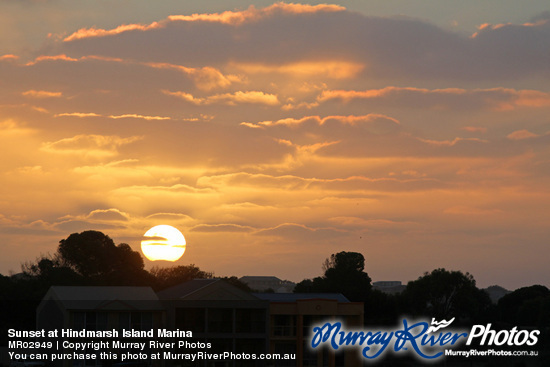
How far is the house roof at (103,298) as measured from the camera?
102 meters

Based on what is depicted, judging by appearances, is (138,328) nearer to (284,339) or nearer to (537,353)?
(284,339)

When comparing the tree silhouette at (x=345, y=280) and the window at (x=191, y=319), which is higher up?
the tree silhouette at (x=345, y=280)

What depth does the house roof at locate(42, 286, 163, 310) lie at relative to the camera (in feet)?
334

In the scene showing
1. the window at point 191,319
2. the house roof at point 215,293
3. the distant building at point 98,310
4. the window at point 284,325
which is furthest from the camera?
the window at point 284,325

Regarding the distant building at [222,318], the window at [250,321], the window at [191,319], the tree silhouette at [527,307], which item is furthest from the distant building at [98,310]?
the tree silhouette at [527,307]

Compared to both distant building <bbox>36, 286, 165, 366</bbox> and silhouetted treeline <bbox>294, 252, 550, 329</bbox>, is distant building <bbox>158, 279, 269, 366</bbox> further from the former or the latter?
silhouetted treeline <bbox>294, 252, 550, 329</bbox>

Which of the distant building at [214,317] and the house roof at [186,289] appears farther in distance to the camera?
the house roof at [186,289]

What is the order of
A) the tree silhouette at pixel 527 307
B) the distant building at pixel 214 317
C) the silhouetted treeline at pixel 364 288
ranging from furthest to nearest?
the silhouetted treeline at pixel 364 288, the tree silhouette at pixel 527 307, the distant building at pixel 214 317

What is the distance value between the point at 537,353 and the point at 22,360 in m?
69.9

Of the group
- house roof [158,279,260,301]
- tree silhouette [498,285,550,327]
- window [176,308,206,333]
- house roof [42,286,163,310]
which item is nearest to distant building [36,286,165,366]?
house roof [42,286,163,310]

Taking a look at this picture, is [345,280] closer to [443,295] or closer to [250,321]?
[443,295]

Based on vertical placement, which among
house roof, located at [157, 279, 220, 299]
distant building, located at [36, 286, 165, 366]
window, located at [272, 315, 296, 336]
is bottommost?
window, located at [272, 315, 296, 336]

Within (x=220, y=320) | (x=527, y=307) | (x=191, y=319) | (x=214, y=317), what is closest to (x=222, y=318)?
(x=220, y=320)

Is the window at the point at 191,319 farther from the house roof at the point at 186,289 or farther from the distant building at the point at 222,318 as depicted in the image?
the house roof at the point at 186,289
